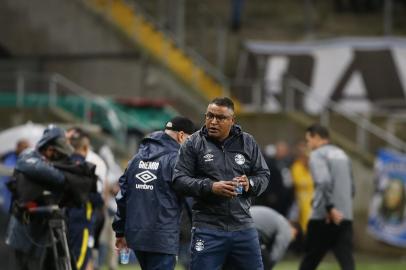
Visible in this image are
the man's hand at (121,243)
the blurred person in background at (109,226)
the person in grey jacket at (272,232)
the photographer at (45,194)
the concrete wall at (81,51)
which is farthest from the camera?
the concrete wall at (81,51)

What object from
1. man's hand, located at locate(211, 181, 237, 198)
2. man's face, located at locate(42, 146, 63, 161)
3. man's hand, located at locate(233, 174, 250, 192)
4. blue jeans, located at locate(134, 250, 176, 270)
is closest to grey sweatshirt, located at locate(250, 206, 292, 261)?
blue jeans, located at locate(134, 250, 176, 270)

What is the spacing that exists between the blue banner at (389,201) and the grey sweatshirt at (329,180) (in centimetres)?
929

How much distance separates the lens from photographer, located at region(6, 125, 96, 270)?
15141 mm

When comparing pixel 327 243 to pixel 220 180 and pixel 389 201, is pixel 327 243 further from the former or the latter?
pixel 389 201

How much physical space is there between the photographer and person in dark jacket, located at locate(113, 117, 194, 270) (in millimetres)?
1702

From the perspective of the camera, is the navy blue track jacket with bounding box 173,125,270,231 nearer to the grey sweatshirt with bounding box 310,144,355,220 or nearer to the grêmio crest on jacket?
the grêmio crest on jacket

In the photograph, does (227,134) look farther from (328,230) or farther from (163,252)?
(328,230)

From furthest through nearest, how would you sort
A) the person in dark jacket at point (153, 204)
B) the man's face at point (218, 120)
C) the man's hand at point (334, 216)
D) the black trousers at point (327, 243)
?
the black trousers at point (327, 243) < the man's hand at point (334, 216) < the person in dark jacket at point (153, 204) < the man's face at point (218, 120)

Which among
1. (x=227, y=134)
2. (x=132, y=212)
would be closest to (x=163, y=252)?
(x=132, y=212)

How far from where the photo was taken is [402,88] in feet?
97.2

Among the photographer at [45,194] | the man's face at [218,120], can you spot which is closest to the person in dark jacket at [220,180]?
the man's face at [218,120]

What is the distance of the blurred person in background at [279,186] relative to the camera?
24562 millimetres

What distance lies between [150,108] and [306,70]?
4.53 meters

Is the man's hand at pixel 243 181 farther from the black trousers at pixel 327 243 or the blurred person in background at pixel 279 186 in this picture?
the blurred person in background at pixel 279 186
